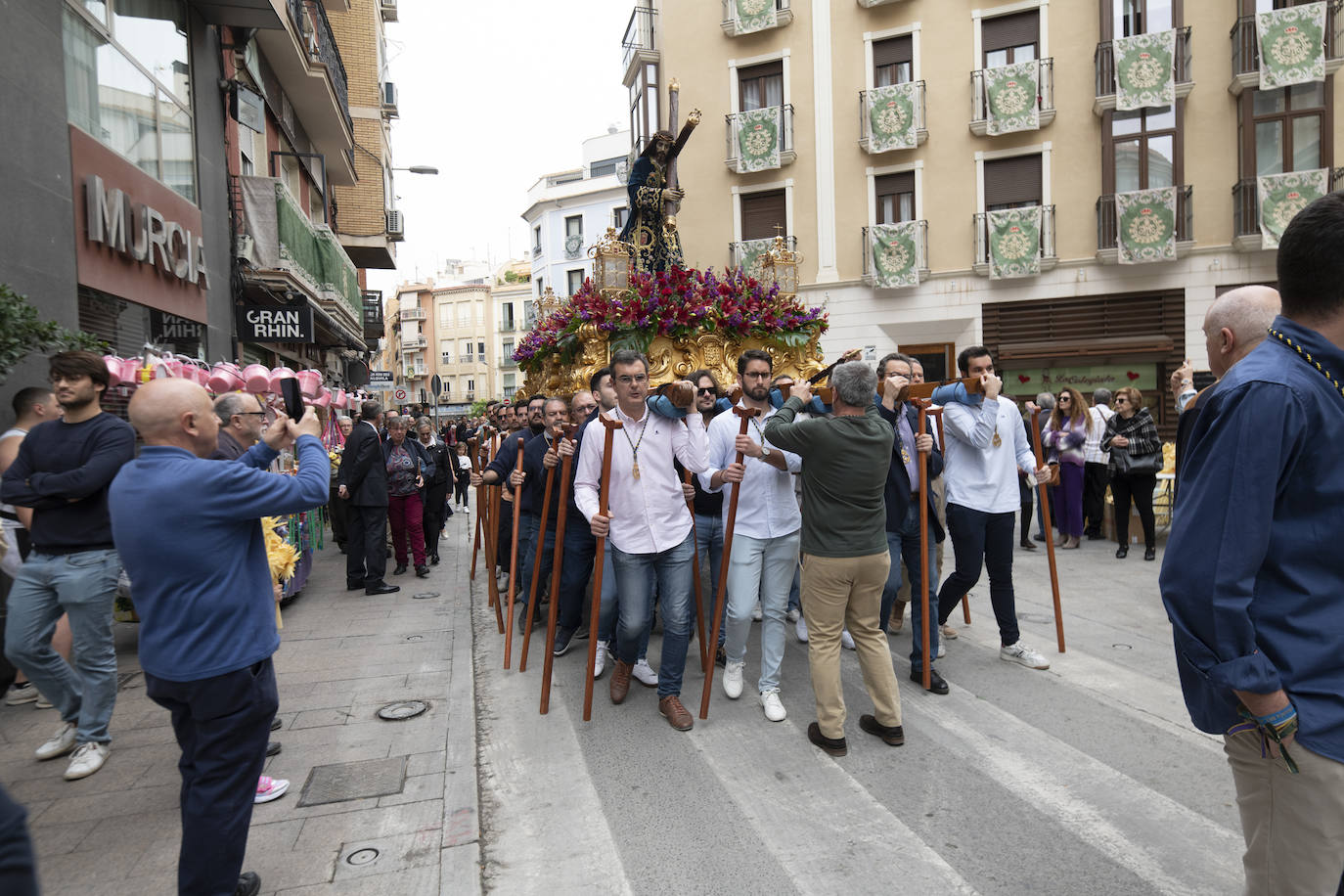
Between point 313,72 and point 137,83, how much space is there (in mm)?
7758

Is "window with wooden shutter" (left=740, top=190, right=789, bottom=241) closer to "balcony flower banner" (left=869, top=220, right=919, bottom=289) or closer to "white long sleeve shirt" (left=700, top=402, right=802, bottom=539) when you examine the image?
"balcony flower banner" (left=869, top=220, right=919, bottom=289)

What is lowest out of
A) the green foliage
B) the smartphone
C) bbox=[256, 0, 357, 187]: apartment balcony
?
the smartphone

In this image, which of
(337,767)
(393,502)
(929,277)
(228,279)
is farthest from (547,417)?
(929,277)

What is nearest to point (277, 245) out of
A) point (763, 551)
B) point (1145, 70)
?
point (763, 551)

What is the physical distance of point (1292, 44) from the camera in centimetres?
1633

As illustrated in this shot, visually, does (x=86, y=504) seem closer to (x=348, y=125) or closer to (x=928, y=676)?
(x=928, y=676)

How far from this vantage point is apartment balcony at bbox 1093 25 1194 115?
1717cm

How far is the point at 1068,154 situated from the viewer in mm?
18031

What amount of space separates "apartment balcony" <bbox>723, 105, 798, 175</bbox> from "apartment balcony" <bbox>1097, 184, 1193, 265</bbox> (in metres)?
7.00

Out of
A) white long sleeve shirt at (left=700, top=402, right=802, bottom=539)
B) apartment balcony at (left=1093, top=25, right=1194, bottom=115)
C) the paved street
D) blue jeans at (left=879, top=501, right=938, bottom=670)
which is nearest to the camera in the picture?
the paved street

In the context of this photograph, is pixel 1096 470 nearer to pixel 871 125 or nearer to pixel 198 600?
pixel 198 600

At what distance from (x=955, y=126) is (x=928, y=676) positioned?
1678 centimetres

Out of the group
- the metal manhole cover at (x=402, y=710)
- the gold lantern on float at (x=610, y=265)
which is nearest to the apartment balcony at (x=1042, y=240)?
the gold lantern on float at (x=610, y=265)

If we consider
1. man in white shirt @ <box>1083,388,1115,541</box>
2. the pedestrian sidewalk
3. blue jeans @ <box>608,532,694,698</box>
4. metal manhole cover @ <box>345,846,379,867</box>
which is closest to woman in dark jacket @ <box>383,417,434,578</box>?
the pedestrian sidewalk
